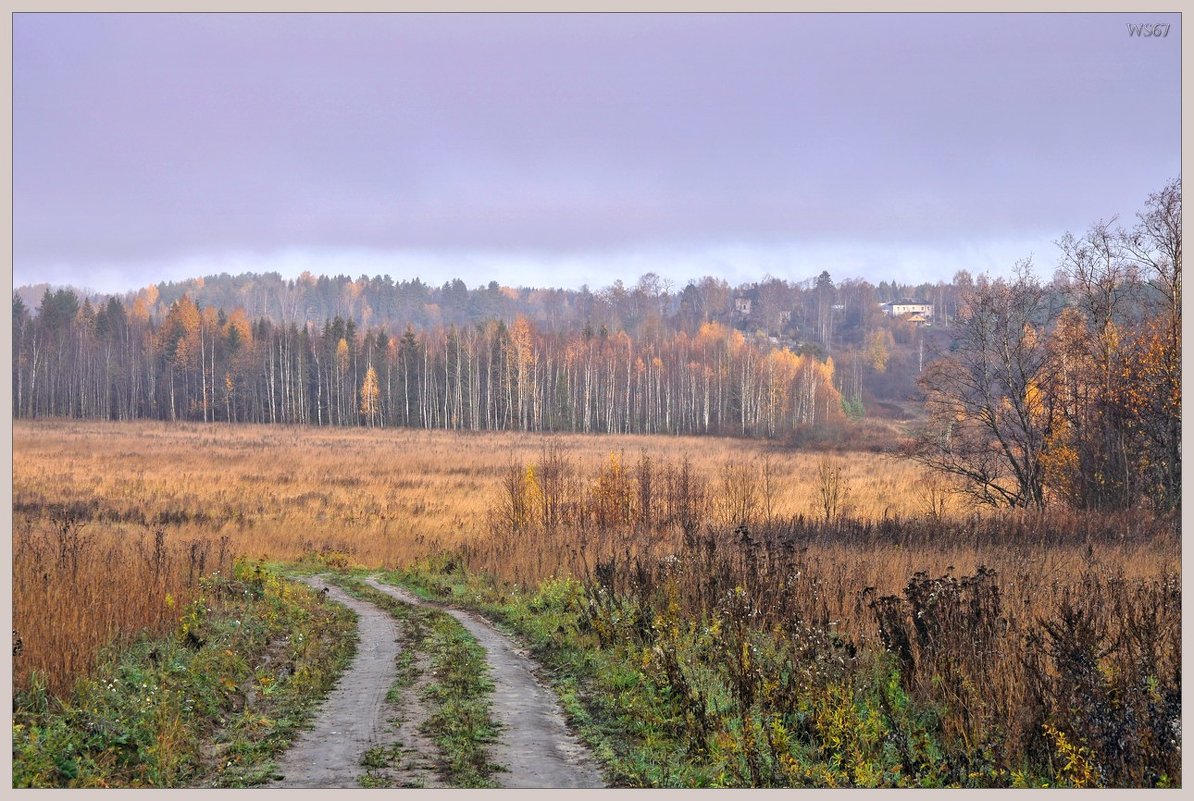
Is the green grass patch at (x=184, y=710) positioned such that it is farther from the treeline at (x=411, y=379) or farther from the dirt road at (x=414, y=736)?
the treeline at (x=411, y=379)

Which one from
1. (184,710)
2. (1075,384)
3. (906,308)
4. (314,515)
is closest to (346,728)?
(184,710)

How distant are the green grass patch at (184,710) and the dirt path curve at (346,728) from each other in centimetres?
15

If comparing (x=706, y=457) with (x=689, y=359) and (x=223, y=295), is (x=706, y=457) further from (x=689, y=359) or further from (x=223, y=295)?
(x=223, y=295)

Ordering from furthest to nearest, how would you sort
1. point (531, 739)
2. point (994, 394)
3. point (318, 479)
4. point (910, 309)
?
1. point (910, 309)
2. point (318, 479)
3. point (994, 394)
4. point (531, 739)

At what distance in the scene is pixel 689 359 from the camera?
105 metres

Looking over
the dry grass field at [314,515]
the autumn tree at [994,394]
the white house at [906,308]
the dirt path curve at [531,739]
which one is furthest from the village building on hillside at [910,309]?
the dirt path curve at [531,739]

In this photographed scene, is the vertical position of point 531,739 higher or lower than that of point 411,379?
lower

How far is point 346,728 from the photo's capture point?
736 cm

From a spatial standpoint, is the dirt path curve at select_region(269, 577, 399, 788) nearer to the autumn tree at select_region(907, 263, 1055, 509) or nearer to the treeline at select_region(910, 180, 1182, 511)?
the treeline at select_region(910, 180, 1182, 511)

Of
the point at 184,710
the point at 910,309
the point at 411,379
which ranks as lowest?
the point at 184,710

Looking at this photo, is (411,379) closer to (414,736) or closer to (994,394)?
(994,394)

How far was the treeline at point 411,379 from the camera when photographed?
85000mm

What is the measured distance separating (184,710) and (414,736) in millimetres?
1826

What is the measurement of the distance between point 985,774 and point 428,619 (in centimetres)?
996
